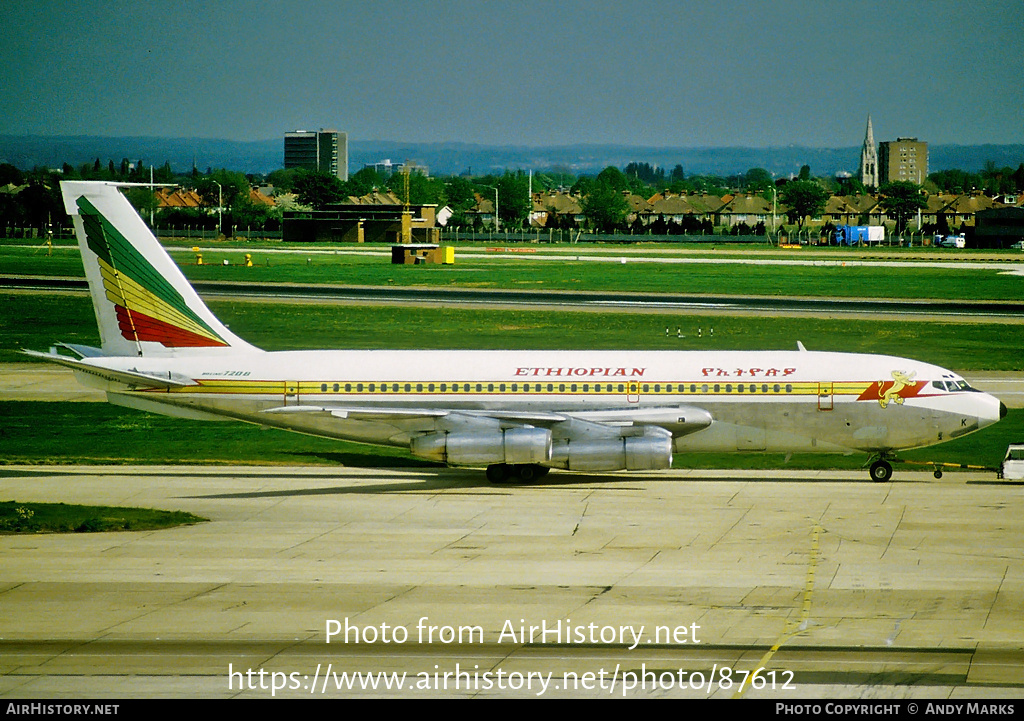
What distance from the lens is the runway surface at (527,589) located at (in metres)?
21.1

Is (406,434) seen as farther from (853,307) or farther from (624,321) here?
(853,307)

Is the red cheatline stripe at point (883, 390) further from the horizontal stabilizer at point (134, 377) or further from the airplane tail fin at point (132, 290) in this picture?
the horizontal stabilizer at point (134, 377)

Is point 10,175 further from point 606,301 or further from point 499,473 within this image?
point 499,473

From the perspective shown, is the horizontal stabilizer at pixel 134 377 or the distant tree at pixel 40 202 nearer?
the horizontal stabilizer at pixel 134 377

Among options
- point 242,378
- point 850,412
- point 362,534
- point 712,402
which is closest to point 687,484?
point 712,402

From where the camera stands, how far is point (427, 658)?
2198cm

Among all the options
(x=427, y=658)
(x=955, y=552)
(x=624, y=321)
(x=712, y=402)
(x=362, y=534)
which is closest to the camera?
(x=427, y=658)

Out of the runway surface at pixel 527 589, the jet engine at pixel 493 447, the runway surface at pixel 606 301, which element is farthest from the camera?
the runway surface at pixel 606 301

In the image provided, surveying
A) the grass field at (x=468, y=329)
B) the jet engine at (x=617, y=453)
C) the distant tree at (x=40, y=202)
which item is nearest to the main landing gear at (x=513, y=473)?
the jet engine at (x=617, y=453)

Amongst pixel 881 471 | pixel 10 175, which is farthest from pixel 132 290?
pixel 10 175

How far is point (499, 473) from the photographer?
4056 cm

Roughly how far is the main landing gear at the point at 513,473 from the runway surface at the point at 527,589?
2.15 feet

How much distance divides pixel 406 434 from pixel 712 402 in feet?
34.2

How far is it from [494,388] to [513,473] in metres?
3.14
